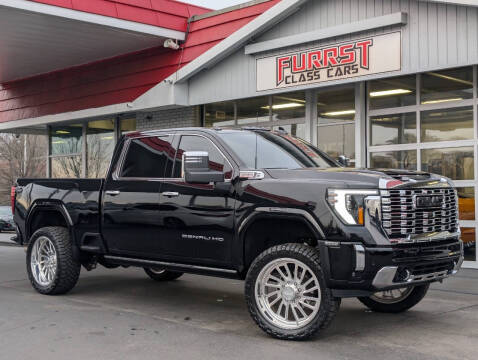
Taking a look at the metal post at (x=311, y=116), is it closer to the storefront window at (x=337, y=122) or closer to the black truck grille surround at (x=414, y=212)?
the storefront window at (x=337, y=122)

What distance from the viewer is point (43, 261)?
8344 millimetres

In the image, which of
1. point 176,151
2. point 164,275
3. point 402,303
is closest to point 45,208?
point 164,275

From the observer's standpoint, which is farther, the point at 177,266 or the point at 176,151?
the point at 176,151

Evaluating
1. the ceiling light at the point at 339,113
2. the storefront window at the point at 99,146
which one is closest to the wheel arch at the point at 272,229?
the ceiling light at the point at 339,113

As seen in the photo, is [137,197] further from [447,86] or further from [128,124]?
[128,124]

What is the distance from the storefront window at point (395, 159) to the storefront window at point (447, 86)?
1.00 meters

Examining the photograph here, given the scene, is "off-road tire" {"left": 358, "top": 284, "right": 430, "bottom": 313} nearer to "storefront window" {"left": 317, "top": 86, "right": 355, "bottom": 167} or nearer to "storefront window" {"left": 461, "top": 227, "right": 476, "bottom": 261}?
"storefront window" {"left": 461, "top": 227, "right": 476, "bottom": 261}

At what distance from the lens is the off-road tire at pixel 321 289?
5.52 meters

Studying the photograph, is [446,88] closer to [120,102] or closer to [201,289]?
[201,289]

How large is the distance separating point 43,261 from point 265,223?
3.60 meters

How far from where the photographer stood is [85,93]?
1662cm

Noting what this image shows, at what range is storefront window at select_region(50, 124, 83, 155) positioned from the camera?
758 inches

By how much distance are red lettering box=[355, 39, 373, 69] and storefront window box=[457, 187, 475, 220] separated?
8.84 feet

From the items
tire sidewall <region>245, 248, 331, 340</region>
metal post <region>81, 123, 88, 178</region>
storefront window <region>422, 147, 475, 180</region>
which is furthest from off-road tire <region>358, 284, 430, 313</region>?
Answer: metal post <region>81, 123, 88, 178</region>
